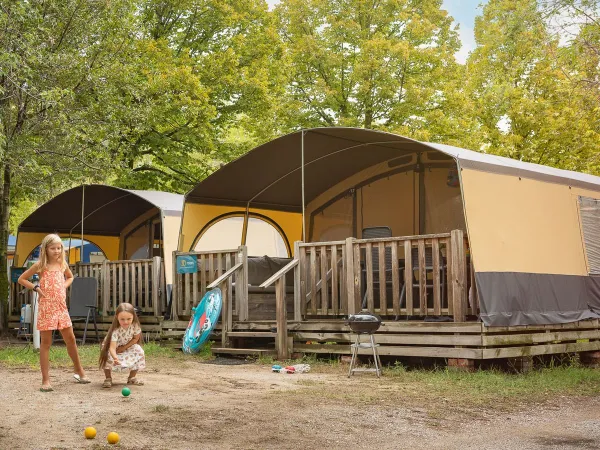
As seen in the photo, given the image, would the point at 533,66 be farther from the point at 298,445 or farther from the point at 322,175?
the point at 298,445

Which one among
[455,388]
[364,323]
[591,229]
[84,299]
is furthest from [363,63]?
[455,388]

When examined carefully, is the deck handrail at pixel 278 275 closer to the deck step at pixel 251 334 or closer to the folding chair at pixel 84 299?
the deck step at pixel 251 334

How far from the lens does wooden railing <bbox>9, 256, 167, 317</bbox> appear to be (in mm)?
13648

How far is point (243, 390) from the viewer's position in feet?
25.5

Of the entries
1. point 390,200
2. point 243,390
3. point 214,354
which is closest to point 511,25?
point 390,200

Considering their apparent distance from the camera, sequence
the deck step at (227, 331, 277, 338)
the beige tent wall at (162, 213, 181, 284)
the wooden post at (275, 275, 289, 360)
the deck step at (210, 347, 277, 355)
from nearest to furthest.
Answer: the wooden post at (275, 275, 289, 360) → the deck step at (210, 347, 277, 355) → the deck step at (227, 331, 277, 338) → the beige tent wall at (162, 213, 181, 284)

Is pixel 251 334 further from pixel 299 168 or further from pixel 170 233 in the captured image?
pixel 170 233

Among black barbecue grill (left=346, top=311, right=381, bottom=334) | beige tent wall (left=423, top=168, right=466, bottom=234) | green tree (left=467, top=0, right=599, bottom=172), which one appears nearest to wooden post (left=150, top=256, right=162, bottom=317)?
beige tent wall (left=423, top=168, right=466, bottom=234)

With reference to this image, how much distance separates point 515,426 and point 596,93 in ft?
31.7

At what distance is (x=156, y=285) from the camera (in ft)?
44.3

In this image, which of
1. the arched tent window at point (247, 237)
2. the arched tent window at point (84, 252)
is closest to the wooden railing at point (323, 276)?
the arched tent window at point (247, 237)

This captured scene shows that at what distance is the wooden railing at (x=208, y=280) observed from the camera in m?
11.6

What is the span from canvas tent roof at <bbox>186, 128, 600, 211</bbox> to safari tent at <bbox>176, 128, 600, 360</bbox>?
0.09 feet

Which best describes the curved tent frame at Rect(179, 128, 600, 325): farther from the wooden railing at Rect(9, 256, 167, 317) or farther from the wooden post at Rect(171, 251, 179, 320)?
the wooden railing at Rect(9, 256, 167, 317)
